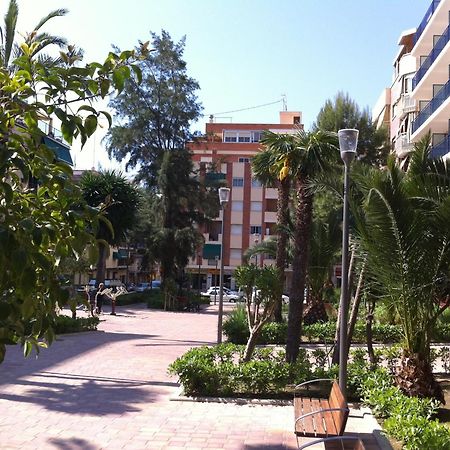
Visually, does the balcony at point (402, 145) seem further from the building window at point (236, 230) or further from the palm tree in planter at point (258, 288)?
the building window at point (236, 230)

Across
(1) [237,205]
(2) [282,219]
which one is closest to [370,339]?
(2) [282,219]

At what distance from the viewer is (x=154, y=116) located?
4275 cm

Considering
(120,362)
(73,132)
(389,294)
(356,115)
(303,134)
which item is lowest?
(120,362)

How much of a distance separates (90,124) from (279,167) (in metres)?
11.9

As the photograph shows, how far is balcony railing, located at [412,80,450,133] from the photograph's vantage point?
87.9 ft

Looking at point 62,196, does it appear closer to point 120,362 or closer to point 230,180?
point 120,362

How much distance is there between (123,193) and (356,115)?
51.9ft

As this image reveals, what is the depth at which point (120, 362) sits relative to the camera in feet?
41.9

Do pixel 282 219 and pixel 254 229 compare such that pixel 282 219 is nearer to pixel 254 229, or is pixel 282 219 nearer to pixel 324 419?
pixel 324 419

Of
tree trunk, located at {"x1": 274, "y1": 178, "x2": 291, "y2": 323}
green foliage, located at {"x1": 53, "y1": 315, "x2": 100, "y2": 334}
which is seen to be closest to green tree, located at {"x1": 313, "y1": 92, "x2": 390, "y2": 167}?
tree trunk, located at {"x1": 274, "y1": 178, "x2": 291, "y2": 323}

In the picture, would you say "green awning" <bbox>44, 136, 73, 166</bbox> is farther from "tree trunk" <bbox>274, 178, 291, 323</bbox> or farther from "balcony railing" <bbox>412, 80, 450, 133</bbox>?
"balcony railing" <bbox>412, 80, 450, 133</bbox>

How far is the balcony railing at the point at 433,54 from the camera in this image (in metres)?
27.9

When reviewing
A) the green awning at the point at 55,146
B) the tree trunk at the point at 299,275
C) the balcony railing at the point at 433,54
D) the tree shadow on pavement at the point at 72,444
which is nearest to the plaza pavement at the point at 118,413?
the tree shadow on pavement at the point at 72,444

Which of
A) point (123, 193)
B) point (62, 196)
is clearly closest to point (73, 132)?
point (62, 196)
